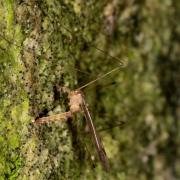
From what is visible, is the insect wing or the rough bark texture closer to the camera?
the rough bark texture

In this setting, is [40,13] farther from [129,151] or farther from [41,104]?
[129,151]

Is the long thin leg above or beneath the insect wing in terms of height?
above

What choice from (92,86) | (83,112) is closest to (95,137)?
(83,112)

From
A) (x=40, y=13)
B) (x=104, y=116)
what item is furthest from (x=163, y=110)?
(x=40, y=13)

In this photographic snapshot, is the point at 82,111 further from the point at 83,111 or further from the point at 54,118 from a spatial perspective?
the point at 54,118

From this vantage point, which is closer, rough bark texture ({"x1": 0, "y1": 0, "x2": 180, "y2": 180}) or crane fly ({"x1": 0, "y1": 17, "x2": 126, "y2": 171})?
rough bark texture ({"x1": 0, "y1": 0, "x2": 180, "y2": 180})

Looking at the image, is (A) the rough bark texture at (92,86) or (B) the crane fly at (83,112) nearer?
(A) the rough bark texture at (92,86)

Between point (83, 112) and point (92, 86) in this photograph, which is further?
point (92, 86)

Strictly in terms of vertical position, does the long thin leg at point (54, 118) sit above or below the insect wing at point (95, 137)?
above

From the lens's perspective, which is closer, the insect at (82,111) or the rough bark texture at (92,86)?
the rough bark texture at (92,86)
